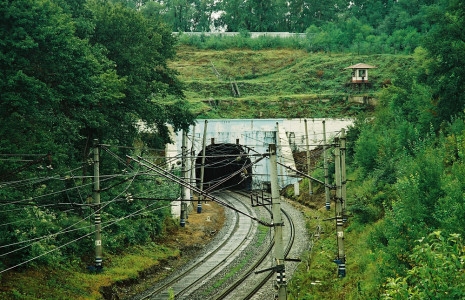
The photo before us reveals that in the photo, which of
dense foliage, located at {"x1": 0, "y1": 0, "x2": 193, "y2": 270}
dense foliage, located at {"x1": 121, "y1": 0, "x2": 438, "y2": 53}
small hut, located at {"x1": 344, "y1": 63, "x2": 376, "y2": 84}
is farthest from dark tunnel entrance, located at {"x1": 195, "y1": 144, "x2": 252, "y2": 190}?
dense foliage, located at {"x1": 121, "y1": 0, "x2": 438, "y2": 53}

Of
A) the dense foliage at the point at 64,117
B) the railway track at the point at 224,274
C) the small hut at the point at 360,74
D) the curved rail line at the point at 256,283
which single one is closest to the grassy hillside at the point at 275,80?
the small hut at the point at 360,74

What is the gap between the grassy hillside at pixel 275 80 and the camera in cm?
5744

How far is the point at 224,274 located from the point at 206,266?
1.68 meters

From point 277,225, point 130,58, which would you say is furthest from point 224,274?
point 130,58

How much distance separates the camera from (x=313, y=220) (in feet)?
114

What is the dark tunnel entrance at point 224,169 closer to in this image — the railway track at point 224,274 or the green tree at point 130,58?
the railway track at point 224,274

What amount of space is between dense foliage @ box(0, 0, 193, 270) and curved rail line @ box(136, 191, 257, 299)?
3.31 m

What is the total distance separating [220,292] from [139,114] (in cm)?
1233

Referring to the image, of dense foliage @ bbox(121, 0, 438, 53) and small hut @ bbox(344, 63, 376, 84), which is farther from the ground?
dense foliage @ bbox(121, 0, 438, 53)

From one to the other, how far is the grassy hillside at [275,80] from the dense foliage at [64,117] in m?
19.9

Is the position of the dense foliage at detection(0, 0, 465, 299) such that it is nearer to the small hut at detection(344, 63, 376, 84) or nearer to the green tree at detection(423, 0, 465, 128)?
the green tree at detection(423, 0, 465, 128)

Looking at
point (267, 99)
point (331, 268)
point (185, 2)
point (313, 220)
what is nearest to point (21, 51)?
point (331, 268)

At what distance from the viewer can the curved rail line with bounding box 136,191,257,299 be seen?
2215 cm

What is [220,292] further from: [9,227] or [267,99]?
[267,99]
